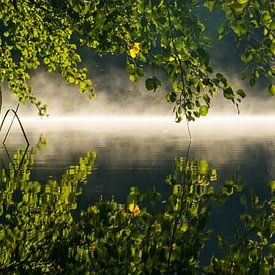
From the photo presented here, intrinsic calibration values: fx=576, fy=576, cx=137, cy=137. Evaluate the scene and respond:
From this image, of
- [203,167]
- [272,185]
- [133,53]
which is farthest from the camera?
[203,167]

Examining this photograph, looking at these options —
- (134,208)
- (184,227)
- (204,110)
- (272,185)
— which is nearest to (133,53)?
(204,110)

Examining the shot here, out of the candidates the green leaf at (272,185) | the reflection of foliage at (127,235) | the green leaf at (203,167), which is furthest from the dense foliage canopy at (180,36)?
the green leaf at (203,167)

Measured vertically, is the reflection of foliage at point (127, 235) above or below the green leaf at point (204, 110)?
below

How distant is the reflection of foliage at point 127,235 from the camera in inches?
223

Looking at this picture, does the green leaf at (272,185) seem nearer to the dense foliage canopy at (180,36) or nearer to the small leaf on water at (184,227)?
the dense foliage canopy at (180,36)

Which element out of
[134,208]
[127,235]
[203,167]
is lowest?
[127,235]

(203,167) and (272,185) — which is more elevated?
(203,167)

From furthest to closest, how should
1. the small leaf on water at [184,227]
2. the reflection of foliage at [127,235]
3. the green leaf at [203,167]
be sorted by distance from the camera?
the green leaf at [203,167] < the small leaf on water at [184,227] < the reflection of foliage at [127,235]

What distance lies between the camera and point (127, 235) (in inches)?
269

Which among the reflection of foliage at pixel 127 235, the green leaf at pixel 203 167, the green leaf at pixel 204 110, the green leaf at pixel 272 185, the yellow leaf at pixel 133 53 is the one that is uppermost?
the yellow leaf at pixel 133 53

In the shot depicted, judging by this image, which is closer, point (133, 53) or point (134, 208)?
point (133, 53)

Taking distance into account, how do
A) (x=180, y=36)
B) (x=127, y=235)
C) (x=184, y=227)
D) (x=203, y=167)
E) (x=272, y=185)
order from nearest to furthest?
1. (x=127, y=235)
2. (x=184, y=227)
3. (x=180, y=36)
4. (x=272, y=185)
5. (x=203, y=167)

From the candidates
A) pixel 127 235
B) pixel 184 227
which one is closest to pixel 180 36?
pixel 184 227

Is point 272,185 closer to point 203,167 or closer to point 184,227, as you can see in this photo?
point 203,167
